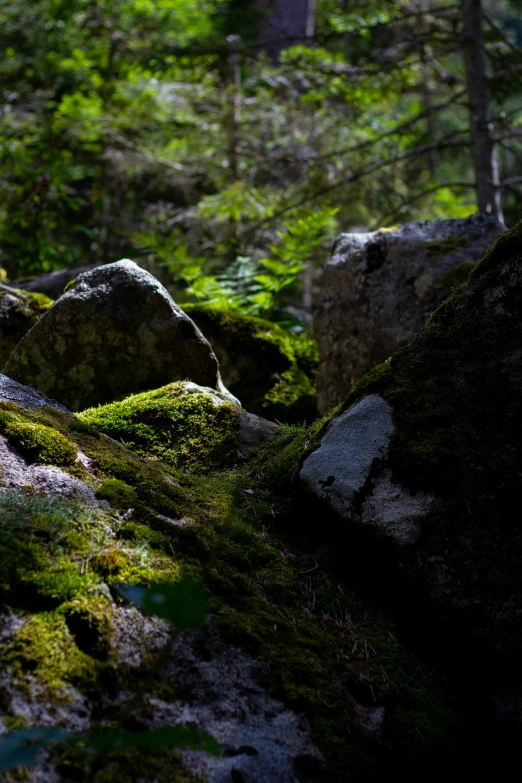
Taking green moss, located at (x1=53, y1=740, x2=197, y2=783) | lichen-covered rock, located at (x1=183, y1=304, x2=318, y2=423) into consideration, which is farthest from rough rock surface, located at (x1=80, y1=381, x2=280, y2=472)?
green moss, located at (x1=53, y1=740, x2=197, y2=783)

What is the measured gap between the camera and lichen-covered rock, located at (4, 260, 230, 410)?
464cm

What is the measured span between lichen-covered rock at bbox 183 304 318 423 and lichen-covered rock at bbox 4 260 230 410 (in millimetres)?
1188

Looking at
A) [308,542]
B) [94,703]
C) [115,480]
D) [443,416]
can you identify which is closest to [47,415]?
[115,480]

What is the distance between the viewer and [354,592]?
281 cm

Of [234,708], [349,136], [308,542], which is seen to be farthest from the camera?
[349,136]

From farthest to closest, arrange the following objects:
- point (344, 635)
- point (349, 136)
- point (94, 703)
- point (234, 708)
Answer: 1. point (349, 136)
2. point (344, 635)
3. point (234, 708)
4. point (94, 703)

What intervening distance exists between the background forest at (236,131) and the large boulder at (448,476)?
3.81 m

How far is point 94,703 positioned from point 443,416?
1.98m

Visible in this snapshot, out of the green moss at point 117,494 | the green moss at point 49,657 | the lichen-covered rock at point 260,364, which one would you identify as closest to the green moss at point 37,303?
the lichen-covered rock at point 260,364

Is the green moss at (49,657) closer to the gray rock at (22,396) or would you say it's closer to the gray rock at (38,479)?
the gray rock at (38,479)

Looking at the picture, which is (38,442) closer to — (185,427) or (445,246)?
(185,427)

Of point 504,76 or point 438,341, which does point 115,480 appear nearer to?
point 438,341

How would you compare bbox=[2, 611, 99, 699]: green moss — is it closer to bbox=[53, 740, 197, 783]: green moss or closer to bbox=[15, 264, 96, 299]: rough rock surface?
bbox=[53, 740, 197, 783]: green moss

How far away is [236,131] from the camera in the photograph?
11094 mm
